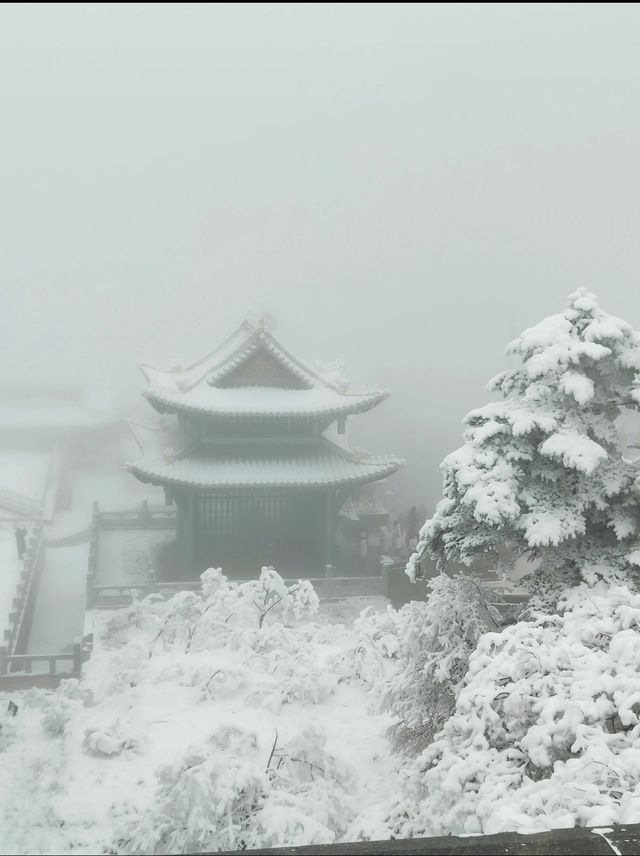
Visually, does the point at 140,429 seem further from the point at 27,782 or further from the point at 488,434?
the point at 488,434

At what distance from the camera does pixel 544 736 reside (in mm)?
5270

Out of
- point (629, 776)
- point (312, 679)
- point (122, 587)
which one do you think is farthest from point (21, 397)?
point (629, 776)

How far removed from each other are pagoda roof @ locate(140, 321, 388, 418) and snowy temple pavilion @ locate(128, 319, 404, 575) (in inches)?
1.1

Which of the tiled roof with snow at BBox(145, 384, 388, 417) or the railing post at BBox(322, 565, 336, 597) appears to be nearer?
the railing post at BBox(322, 565, 336, 597)

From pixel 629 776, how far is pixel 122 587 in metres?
16.4

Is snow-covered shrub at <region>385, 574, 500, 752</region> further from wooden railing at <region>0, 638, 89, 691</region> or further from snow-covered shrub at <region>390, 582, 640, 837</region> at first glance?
wooden railing at <region>0, 638, 89, 691</region>

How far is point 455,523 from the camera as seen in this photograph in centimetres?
878

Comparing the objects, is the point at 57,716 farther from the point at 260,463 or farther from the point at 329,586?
the point at 260,463

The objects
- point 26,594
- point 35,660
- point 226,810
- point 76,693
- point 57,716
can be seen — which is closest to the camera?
point 226,810

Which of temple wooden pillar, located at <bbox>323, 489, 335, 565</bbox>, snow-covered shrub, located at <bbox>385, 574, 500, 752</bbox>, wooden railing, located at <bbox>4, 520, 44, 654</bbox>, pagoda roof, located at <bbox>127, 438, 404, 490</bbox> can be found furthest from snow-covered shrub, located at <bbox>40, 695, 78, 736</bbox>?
temple wooden pillar, located at <bbox>323, 489, 335, 565</bbox>

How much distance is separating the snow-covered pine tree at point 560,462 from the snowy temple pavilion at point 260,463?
12.8 metres

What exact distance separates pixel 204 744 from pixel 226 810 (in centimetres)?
138

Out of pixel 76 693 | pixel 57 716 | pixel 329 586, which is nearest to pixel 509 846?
pixel 57 716

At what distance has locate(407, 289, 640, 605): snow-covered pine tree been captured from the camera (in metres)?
8.46
